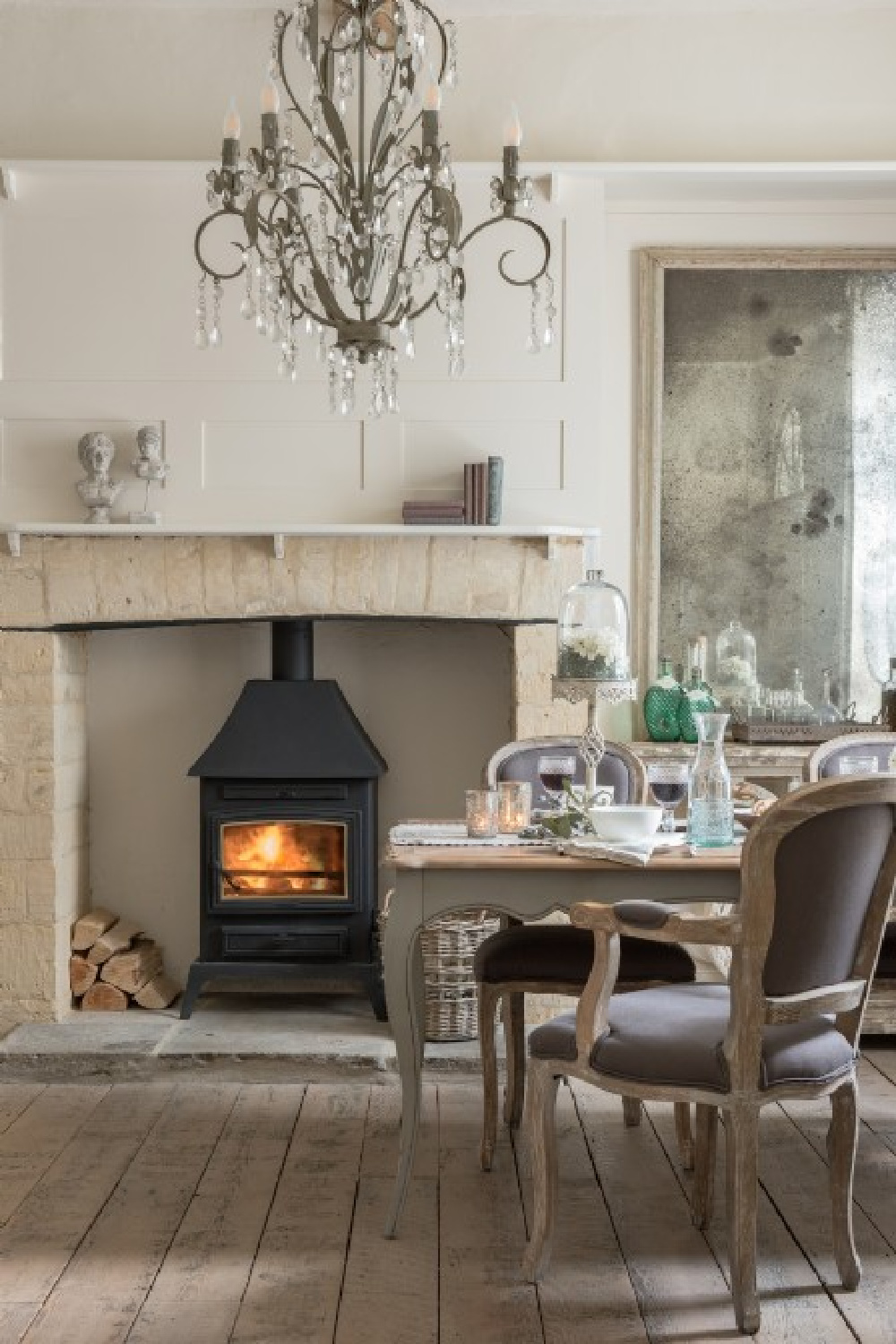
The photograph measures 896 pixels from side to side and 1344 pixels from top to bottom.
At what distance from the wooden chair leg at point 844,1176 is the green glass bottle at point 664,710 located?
2.34m

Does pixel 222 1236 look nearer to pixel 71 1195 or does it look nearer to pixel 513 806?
pixel 71 1195

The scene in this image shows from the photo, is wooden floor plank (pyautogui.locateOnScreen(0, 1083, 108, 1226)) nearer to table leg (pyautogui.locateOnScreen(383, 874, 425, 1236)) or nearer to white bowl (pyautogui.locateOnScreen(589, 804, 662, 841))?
table leg (pyautogui.locateOnScreen(383, 874, 425, 1236))

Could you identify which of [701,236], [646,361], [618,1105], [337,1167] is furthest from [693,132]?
[337,1167]

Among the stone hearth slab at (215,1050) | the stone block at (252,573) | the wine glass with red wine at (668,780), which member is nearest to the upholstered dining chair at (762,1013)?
the wine glass with red wine at (668,780)

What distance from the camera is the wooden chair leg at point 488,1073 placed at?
4016mm

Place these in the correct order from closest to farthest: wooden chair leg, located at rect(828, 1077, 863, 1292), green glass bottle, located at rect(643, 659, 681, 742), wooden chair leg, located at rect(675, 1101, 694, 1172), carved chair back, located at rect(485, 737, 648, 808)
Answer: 1. wooden chair leg, located at rect(828, 1077, 863, 1292)
2. wooden chair leg, located at rect(675, 1101, 694, 1172)
3. carved chair back, located at rect(485, 737, 648, 808)
4. green glass bottle, located at rect(643, 659, 681, 742)

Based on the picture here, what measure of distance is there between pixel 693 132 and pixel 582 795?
8.82 ft

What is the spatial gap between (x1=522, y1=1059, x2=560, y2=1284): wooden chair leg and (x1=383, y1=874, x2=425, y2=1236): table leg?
37 centimetres

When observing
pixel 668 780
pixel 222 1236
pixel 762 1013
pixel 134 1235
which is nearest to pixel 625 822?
pixel 668 780

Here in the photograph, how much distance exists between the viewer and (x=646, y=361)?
5.67 meters

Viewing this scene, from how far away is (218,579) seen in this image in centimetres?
541

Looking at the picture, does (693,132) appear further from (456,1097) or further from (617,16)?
(456,1097)

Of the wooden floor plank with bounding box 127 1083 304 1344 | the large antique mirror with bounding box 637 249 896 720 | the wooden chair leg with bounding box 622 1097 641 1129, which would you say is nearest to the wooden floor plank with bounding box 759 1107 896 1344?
the wooden chair leg with bounding box 622 1097 641 1129

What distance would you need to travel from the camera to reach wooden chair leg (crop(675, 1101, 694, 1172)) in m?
4.01
